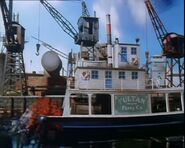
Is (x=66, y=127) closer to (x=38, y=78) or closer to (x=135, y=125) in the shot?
(x=135, y=125)

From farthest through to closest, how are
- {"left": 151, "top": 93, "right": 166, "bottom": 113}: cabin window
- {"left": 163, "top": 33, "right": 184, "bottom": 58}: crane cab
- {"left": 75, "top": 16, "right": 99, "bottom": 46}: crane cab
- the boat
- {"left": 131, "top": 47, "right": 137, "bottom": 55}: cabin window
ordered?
{"left": 75, "top": 16, "right": 99, "bottom": 46}: crane cab, {"left": 131, "top": 47, "right": 137, "bottom": 55}: cabin window, {"left": 151, "top": 93, "right": 166, "bottom": 113}: cabin window, the boat, {"left": 163, "top": 33, "right": 184, "bottom": 58}: crane cab

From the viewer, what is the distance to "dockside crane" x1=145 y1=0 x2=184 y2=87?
3.35m

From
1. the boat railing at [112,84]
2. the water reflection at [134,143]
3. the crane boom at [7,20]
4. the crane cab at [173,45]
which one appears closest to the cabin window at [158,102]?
the boat railing at [112,84]

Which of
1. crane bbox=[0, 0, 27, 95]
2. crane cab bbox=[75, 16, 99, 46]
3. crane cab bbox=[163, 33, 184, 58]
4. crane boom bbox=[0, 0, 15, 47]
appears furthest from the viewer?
crane cab bbox=[75, 16, 99, 46]

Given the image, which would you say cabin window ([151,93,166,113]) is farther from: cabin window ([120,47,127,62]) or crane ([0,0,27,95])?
crane ([0,0,27,95])

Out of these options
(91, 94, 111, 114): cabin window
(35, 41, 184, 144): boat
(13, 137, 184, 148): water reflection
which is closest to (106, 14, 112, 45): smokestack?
(35, 41, 184, 144): boat

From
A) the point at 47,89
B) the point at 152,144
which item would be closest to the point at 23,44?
the point at 47,89

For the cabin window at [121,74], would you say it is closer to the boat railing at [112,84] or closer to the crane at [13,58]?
the boat railing at [112,84]

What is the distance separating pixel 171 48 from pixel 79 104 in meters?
1.34

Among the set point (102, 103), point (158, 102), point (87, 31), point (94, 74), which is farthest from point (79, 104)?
point (87, 31)

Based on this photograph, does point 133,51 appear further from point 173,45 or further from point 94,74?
point 173,45

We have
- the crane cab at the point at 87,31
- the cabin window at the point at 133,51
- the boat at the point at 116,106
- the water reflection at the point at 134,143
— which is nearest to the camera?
the water reflection at the point at 134,143

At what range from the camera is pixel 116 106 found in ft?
13.5

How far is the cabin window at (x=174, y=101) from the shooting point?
4.08m
